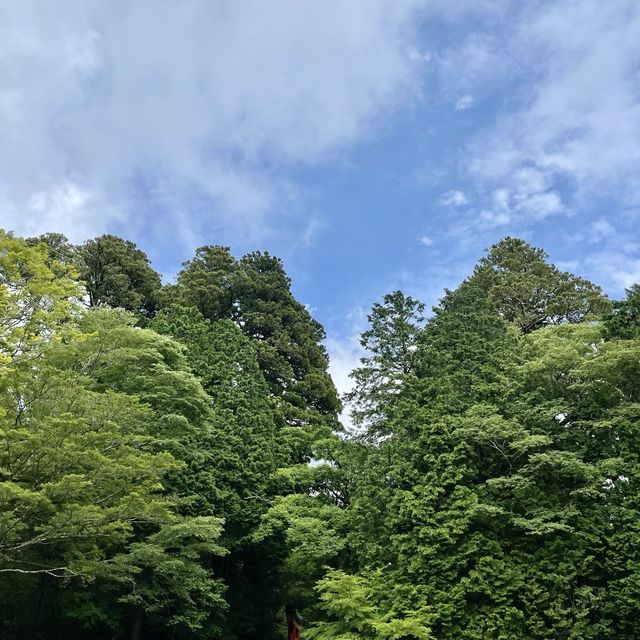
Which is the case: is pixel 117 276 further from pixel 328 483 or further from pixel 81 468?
pixel 81 468

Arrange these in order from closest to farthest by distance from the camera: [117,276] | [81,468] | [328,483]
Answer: [81,468] < [328,483] < [117,276]

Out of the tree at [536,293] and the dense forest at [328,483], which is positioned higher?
the tree at [536,293]

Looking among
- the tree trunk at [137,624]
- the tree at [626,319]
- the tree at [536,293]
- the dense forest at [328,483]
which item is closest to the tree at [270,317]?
the dense forest at [328,483]

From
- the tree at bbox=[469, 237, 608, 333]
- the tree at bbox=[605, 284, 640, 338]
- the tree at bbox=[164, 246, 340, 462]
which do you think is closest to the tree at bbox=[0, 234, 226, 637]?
the tree at bbox=[164, 246, 340, 462]

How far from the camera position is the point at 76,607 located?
529 inches

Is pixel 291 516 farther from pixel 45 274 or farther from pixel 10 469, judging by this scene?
pixel 45 274

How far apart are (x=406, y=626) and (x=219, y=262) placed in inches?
868

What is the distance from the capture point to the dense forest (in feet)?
35.6

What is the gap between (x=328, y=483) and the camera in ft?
55.5

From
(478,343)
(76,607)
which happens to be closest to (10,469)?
(76,607)

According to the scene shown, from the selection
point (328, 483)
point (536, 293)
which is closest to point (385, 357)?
point (328, 483)

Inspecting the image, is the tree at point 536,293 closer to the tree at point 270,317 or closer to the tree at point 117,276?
the tree at point 270,317

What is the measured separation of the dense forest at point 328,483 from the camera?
10836 mm

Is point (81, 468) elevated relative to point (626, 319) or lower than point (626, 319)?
lower
